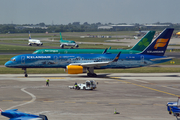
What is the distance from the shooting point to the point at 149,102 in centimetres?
3400

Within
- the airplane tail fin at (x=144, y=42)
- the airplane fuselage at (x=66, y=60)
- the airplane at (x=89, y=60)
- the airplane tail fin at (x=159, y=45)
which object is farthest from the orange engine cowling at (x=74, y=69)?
the airplane tail fin at (x=144, y=42)

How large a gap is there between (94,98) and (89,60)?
68.0ft

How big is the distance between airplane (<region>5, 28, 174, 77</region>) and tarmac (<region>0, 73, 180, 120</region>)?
11.0ft

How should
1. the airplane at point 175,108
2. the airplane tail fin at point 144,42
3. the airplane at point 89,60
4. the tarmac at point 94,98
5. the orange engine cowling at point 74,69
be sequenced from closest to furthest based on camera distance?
the airplane at point 175,108, the tarmac at point 94,98, the orange engine cowling at point 74,69, the airplane at point 89,60, the airplane tail fin at point 144,42

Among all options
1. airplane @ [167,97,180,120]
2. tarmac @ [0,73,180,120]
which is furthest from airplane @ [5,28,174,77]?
airplane @ [167,97,180,120]

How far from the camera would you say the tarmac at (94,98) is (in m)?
28.5

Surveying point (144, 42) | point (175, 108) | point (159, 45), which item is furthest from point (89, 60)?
point (175, 108)

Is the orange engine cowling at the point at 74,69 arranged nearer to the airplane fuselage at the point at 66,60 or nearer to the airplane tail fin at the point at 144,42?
the airplane fuselage at the point at 66,60

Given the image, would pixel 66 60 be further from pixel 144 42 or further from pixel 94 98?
pixel 144 42

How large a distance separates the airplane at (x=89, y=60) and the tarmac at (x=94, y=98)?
3.36m

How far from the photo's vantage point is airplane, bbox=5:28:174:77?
2141 inches

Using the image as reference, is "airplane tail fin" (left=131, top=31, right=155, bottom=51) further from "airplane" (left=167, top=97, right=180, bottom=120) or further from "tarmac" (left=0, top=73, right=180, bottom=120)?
"airplane" (left=167, top=97, right=180, bottom=120)

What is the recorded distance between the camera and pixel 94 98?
3603cm

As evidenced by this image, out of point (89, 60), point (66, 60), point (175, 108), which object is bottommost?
point (175, 108)
